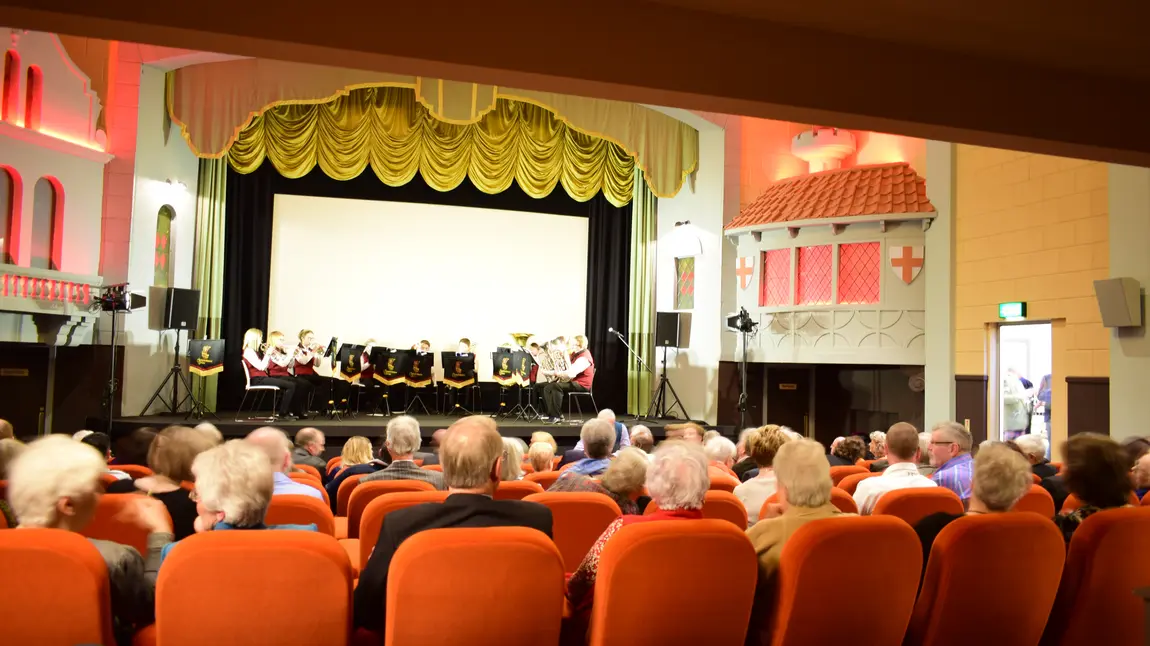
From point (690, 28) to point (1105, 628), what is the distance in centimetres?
227

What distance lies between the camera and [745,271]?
1152 cm

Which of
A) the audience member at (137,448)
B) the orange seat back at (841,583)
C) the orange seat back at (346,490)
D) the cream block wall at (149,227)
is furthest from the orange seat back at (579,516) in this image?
the cream block wall at (149,227)

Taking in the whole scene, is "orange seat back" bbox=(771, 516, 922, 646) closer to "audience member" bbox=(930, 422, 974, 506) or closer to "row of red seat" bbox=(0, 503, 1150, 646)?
"row of red seat" bbox=(0, 503, 1150, 646)

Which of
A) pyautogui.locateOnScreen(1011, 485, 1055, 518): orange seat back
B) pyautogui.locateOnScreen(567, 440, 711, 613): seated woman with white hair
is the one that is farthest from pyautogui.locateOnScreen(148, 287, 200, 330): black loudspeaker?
pyautogui.locateOnScreen(1011, 485, 1055, 518): orange seat back

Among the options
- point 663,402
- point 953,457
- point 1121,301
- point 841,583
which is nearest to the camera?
point 841,583

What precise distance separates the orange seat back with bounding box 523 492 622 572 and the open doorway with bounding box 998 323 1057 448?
23.1 feet

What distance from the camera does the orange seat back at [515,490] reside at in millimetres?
3270

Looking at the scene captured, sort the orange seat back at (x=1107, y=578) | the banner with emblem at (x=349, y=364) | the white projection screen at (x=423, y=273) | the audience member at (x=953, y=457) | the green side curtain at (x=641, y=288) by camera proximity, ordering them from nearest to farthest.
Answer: the orange seat back at (x=1107, y=578) < the audience member at (x=953, y=457) < the banner with emblem at (x=349, y=364) < the white projection screen at (x=423, y=273) < the green side curtain at (x=641, y=288)

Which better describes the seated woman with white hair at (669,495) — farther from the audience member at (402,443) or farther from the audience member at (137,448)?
the audience member at (137,448)

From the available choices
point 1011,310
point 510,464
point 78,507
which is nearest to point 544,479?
point 510,464

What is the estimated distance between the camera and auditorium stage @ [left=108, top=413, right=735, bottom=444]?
362 inches

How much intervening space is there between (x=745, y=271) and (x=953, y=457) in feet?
24.7

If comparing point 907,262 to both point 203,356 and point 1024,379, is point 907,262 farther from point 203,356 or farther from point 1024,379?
point 203,356

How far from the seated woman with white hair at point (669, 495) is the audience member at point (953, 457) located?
6.66 ft
